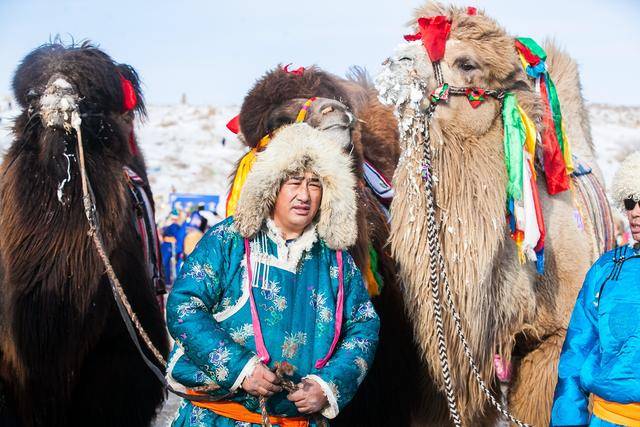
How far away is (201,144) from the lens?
1271 inches

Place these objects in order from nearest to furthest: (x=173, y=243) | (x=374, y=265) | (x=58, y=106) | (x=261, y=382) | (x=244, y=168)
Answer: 1. (x=261, y=382)
2. (x=58, y=106)
3. (x=244, y=168)
4. (x=374, y=265)
5. (x=173, y=243)

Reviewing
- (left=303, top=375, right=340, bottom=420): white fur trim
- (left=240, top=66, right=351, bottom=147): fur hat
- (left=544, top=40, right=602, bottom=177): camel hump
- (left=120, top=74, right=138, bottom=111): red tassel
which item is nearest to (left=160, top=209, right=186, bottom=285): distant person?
(left=544, top=40, right=602, bottom=177): camel hump

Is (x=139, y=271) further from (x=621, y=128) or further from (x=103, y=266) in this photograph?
(x=621, y=128)

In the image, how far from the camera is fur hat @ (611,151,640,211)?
2723 mm

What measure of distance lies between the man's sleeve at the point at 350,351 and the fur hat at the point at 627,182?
1004 mm

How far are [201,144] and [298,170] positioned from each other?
29.9 meters

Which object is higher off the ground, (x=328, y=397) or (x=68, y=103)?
(x=68, y=103)

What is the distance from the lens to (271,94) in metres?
4.05

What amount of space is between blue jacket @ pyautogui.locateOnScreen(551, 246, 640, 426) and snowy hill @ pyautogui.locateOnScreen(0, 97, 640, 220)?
18.0 m

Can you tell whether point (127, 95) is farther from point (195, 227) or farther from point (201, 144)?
point (201, 144)

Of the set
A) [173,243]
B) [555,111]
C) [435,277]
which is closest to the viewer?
[435,277]

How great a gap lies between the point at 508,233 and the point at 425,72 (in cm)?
89

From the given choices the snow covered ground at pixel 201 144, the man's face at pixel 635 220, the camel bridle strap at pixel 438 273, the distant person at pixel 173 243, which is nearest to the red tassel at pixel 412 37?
the camel bridle strap at pixel 438 273

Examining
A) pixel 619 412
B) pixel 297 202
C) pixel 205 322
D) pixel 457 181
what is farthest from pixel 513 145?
pixel 205 322
